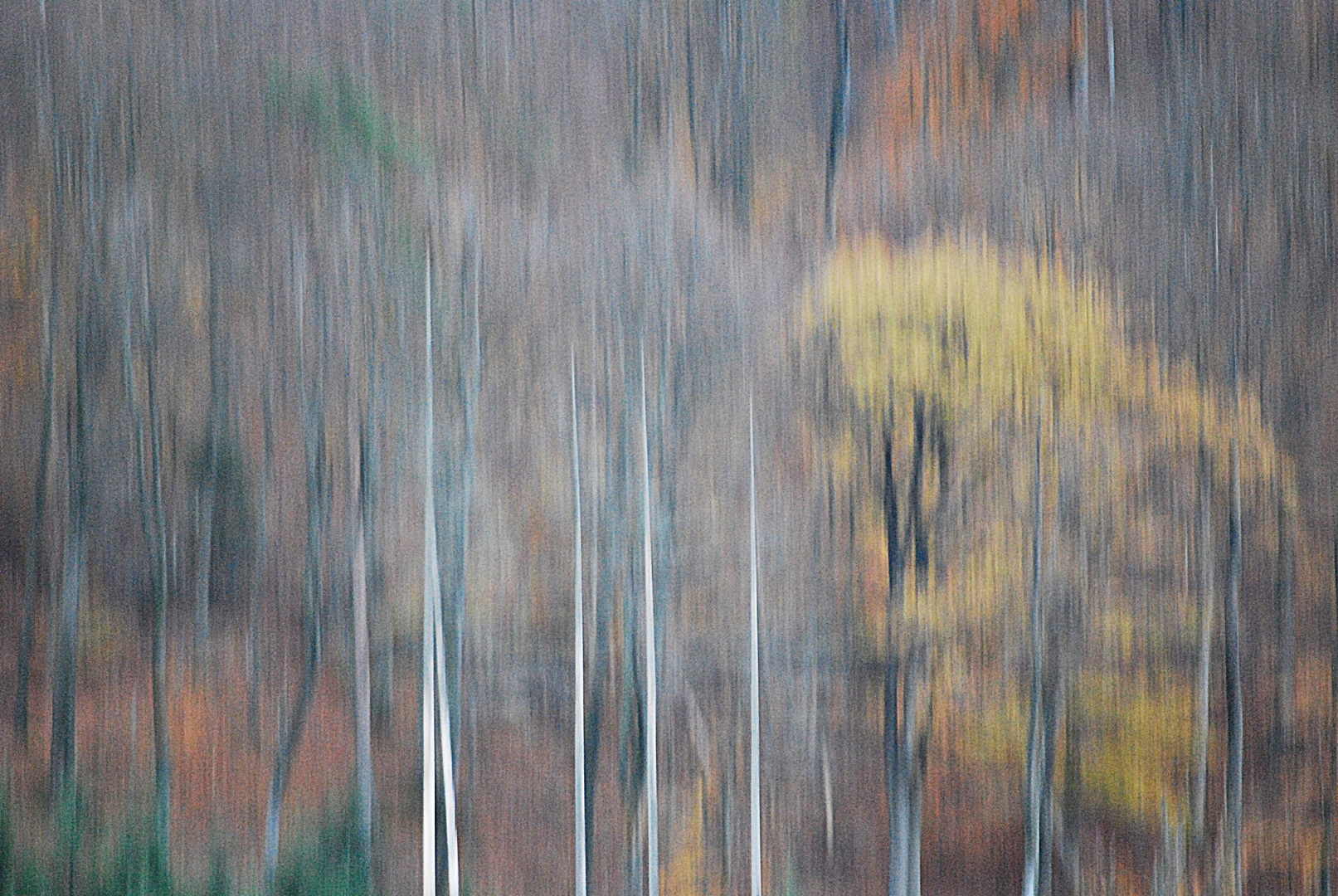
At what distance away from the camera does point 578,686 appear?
1.92 m

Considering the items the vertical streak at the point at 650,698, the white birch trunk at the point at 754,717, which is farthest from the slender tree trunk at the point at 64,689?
the white birch trunk at the point at 754,717

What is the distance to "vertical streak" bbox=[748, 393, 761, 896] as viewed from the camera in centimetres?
188

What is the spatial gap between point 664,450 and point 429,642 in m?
0.54

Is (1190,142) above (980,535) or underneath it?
above

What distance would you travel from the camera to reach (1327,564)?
1.93 meters

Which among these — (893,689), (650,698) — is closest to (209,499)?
(650,698)

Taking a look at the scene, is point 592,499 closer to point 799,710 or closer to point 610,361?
point 610,361

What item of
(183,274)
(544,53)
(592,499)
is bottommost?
(592,499)

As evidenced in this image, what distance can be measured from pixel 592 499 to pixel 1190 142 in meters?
1.30

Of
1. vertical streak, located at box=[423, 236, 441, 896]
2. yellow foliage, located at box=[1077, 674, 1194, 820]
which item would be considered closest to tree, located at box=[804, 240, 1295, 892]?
yellow foliage, located at box=[1077, 674, 1194, 820]

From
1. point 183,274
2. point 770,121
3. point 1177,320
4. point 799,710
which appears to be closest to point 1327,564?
point 1177,320

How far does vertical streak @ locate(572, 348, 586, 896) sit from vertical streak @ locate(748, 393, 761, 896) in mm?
297

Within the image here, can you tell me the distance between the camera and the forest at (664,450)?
1874 mm

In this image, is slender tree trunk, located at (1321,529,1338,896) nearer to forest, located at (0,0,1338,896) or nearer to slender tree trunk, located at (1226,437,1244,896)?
forest, located at (0,0,1338,896)
